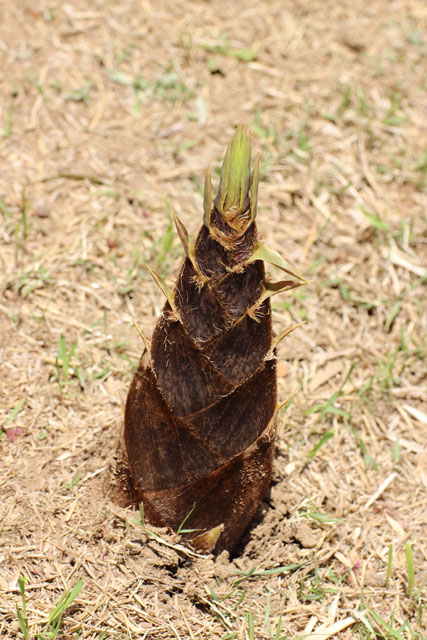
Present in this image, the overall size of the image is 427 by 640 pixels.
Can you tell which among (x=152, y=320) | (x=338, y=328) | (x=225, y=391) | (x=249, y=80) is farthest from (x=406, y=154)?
(x=225, y=391)

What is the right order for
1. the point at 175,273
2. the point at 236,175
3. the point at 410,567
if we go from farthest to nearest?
the point at 175,273 → the point at 410,567 → the point at 236,175

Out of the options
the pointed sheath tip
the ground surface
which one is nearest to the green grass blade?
the ground surface

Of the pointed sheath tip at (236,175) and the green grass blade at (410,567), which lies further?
the green grass blade at (410,567)

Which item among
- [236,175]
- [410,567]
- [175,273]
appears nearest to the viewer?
[236,175]

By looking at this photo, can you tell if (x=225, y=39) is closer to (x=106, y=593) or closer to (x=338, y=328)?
(x=338, y=328)

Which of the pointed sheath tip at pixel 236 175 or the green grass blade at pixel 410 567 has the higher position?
the pointed sheath tip at pixel 236 175

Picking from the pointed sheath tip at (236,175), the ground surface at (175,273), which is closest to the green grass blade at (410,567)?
the ground surface at (175,273)

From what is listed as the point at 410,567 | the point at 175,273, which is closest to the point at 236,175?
the point at 410,567

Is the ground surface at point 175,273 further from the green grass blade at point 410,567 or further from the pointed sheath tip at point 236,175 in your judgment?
the pointed sheath tip at point 236,175

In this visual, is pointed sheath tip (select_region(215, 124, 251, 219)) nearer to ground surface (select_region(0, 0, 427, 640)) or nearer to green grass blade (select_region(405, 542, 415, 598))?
ground surface (select_region(0, 0, 427, 640))

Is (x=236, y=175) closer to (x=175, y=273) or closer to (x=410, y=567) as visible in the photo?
(x=410, y=567)
